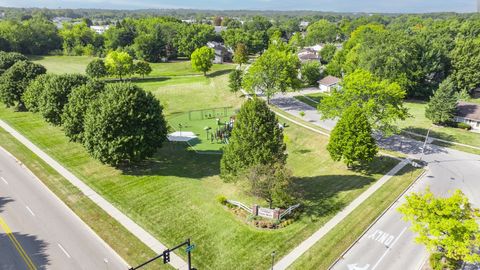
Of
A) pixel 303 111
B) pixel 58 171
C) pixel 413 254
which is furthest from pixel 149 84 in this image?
pixel 413 254

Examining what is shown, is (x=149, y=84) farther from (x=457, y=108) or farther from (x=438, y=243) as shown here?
(x=438, y=243)

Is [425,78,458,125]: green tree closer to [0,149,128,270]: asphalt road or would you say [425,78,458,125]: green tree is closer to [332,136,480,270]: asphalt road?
[332,136,480,270]: asphalt road

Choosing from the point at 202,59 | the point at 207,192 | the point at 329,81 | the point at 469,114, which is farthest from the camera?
the point at 202,59

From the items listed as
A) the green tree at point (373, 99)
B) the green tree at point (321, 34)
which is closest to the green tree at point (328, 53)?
the green tree at point (321, 34)

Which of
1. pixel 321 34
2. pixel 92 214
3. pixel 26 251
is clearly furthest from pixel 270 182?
pixel 321 34

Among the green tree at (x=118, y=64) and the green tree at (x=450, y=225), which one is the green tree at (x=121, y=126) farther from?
the green tree at (x=118, y=64)

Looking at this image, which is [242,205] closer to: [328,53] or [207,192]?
[207,192]
